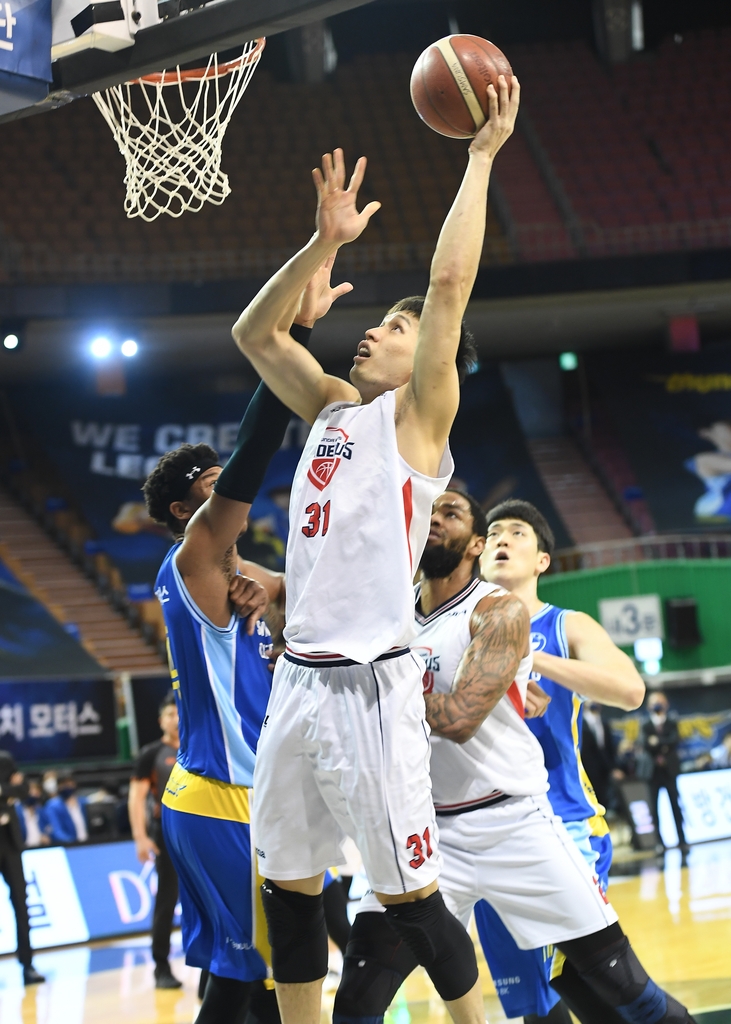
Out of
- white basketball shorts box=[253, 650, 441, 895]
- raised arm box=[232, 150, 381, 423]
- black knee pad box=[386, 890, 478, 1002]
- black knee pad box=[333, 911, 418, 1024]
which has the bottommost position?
black knee pad box=[333, 911, 418, 1024]

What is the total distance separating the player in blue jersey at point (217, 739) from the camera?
136 inches

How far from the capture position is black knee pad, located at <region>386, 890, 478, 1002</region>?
2869 mm

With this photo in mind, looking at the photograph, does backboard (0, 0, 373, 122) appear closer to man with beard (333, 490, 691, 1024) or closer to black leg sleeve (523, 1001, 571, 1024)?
man with beard (333, 490, 691, 1024)

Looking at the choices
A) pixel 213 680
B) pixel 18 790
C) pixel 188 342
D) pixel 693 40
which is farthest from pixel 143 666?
pixel 693 40

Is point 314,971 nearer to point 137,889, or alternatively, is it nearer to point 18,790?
point 18,790

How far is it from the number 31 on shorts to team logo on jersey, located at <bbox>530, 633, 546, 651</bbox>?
1.49m

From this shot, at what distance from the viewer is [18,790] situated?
26.2 ft

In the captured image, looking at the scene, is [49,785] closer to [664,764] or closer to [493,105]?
[664,764]

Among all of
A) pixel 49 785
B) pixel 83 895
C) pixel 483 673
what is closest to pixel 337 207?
pixel 483 673

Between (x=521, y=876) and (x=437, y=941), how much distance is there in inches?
28.1

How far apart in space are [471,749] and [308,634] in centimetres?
92

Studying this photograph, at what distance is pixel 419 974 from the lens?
702 cm

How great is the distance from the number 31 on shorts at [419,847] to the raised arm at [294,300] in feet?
4.00

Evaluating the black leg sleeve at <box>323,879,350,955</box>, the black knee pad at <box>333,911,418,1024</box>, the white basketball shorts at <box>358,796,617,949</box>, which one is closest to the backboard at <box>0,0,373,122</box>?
the white basketball shorts at <box>358,796,617,949</box>
